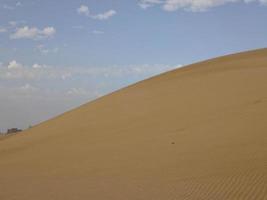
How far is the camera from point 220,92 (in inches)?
1041

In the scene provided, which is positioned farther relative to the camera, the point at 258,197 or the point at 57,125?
the point at 57,125

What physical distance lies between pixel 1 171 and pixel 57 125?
1438 cm

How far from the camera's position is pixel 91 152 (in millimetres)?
19078

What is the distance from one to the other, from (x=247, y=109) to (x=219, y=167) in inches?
323

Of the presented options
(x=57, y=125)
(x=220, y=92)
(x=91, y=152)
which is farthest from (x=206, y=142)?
(x=57, y=125)

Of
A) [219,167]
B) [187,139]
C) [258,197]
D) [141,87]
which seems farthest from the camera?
[141,87]

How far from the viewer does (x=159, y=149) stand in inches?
668

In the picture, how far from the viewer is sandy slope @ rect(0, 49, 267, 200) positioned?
11258 mm

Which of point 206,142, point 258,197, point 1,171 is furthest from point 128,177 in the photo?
point 1,171

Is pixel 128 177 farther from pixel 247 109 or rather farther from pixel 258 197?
pixel 247 109

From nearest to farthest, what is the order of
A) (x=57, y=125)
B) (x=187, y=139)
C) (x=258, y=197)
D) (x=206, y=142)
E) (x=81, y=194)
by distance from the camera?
(x=258, y=197) → (x=81, y=194) → (x=206, y=142) → (x=187, y=139) → (x=57, y=125)

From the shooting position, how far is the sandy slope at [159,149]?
443 inches

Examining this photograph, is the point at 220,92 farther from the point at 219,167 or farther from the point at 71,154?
the point at 219,167

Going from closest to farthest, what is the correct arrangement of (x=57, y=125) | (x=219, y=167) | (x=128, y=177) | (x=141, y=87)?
(x=219, y=167)
(x=128, y=177)
(x=57, y=125)
(x=141, y=87)
